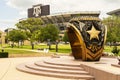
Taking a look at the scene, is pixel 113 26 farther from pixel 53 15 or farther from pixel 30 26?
pixel 53 15

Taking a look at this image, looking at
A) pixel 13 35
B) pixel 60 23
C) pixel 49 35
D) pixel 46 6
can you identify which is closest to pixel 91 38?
pixel 49 35

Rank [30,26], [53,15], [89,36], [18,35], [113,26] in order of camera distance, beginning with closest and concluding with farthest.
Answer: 1. [89,36]
2. [113,26]
3. [30,26]
4. [18,35]
5. [53,15]

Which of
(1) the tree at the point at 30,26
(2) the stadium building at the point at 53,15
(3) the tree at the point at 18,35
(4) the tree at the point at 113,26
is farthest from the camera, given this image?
(2) the stadium building at the point at 53,15

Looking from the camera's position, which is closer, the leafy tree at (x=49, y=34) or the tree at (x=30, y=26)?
the leafy tree at (x=49, y=34)

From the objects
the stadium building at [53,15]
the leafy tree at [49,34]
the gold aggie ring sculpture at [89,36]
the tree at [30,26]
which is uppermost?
the stadium building at [53,15]

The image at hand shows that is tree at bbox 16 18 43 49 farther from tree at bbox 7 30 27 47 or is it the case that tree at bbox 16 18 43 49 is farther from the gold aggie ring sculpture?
the gold aggie ring sculpture

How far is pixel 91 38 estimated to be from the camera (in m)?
21.3

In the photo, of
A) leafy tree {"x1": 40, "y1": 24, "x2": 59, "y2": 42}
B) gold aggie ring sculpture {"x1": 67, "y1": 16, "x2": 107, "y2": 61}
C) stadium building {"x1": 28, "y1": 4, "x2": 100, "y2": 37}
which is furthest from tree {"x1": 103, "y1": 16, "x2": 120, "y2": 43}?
stadium building {"x1": 28, "y1": 4, "x2": 100, "y2": 37}

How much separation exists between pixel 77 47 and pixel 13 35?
59.1 meters

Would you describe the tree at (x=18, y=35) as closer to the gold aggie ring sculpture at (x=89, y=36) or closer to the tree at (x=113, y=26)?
the tree at (x=113, y=26)

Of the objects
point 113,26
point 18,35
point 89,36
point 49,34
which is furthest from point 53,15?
point 89,36

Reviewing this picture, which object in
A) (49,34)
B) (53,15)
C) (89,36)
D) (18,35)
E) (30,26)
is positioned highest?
(53,15)

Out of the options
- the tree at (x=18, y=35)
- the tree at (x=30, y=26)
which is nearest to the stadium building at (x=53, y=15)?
the tree at (x=18, y=35)

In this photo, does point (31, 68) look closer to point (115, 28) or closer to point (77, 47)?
point (77, 47)
